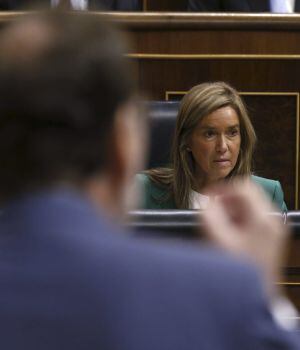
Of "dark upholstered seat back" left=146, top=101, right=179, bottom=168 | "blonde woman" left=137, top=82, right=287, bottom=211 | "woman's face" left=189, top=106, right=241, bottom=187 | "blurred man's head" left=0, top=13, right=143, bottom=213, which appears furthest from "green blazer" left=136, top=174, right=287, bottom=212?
"blurred man's head" left=0, top=13, right=143, bottom=213

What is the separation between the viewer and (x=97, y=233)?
78cm

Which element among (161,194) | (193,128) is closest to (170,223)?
(161,194)

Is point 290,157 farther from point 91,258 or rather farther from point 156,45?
point 91,258

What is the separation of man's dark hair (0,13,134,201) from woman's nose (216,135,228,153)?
2429 mm

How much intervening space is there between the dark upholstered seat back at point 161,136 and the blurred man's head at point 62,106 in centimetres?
266

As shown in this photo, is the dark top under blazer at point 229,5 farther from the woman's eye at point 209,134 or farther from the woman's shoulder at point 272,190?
the woman's shoulder at point 272,190

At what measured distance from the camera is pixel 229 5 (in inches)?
194

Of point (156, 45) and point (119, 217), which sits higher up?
point (156, 45)

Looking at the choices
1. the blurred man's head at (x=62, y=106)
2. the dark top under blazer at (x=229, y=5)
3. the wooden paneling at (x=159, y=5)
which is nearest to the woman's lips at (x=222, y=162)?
the dark top under blazer at (x=229, y=5)

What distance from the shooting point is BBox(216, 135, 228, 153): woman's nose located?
127 inches

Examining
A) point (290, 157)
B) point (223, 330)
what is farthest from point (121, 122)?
point (290, 157)

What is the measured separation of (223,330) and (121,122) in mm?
169

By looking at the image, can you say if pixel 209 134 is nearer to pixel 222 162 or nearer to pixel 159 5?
pixel 222 162

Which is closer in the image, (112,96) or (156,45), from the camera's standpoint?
(112,96)
